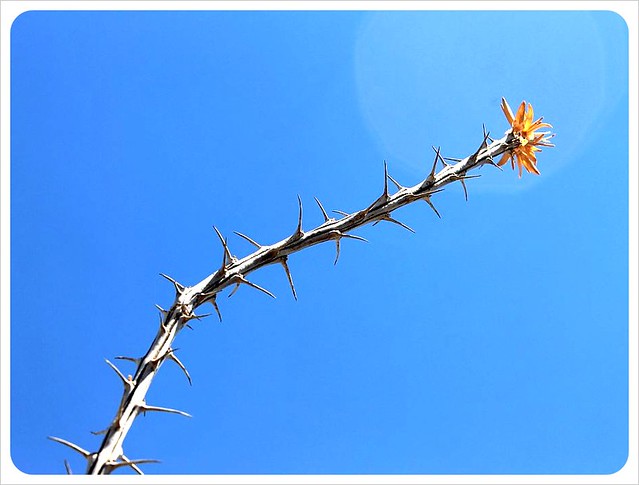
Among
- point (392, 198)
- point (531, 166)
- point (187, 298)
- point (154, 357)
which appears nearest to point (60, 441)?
point (154, 357)

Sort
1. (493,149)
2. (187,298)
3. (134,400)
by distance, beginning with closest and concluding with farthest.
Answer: (134,400)
(187,298)
(493,149)

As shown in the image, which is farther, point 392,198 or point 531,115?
point 531,115

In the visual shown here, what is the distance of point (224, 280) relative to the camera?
264cm

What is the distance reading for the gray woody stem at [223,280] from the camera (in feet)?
7.00

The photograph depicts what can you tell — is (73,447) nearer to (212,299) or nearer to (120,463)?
(120,463)

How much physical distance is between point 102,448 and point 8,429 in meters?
1.28

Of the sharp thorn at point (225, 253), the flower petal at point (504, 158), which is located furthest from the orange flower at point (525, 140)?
the sharp thorn at point (225, 253)

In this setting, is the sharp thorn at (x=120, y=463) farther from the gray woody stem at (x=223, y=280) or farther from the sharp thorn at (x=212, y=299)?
the sharp thorn at (x=212, y=299)

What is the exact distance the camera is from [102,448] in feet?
6.92

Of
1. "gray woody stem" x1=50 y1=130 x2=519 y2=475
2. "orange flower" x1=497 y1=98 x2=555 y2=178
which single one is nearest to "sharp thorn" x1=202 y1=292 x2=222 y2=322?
"gray woody stem" x1=50 y1=130 x2=519 y2=475

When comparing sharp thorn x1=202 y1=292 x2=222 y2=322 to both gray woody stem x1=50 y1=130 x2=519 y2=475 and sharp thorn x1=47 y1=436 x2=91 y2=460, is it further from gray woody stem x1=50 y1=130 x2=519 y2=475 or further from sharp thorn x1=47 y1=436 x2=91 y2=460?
sharp thorn x1=47 y1=436 x2=91 y2=460

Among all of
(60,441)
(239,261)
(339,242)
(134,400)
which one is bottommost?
(60,441)

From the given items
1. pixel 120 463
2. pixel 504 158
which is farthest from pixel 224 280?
pixel 504 158

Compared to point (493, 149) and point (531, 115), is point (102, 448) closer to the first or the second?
point (493, 149)
